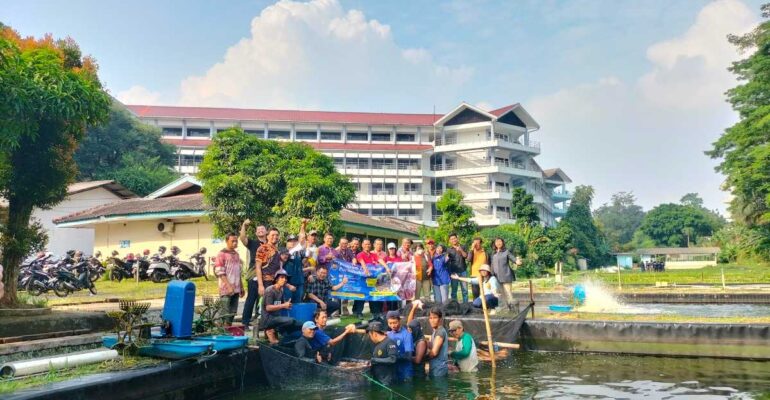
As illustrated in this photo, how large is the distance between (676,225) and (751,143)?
45991 mm

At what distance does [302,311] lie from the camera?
9.77 m

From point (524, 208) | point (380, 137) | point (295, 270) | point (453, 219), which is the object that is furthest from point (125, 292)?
point (380, 137)

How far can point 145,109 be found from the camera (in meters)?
63.1

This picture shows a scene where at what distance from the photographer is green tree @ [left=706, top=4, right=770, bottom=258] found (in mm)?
35144

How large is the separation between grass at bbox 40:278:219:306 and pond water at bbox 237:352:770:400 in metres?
7.94

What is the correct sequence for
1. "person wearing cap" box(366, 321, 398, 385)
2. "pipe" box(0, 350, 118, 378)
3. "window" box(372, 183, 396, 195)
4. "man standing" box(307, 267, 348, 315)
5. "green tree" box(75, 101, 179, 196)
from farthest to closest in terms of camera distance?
"window" box(372, 183, 396, 195)
"green tree" box(75, 101, 179, 196)
"man standing" box(307, 267, 348, 315)
"person wearing cap" box(366, 321, 398, 385)
"pipe" box(0, 350, 118, 378)

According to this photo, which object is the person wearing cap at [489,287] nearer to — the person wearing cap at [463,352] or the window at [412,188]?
the person wearing cap at [463,352]

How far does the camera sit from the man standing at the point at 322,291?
1082 centimetres

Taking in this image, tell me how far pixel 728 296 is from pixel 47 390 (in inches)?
885

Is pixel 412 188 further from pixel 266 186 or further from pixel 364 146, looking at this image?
pixel 266 186

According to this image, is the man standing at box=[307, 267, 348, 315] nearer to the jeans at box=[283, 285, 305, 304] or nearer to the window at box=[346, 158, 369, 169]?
the jeans at box=[283, 285, 305, 304]

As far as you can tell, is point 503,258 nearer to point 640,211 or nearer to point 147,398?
point 147,398

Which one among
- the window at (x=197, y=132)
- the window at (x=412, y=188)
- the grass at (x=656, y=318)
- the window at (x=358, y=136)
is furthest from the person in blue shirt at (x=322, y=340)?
the window at (x=197, y=132)

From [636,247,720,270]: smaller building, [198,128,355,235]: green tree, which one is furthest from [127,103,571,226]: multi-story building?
[198,128,355,235]: green tree
